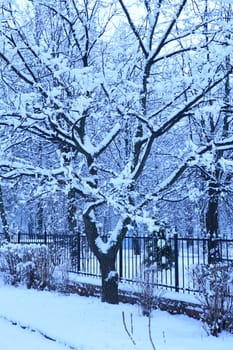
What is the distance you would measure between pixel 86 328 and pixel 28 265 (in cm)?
470

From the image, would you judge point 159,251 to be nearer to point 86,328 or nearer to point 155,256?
point 155,256

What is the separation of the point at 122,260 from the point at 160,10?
226 inches

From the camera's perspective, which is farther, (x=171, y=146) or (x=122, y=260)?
(x=171, y=146)

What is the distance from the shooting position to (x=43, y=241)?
1409 centimetres

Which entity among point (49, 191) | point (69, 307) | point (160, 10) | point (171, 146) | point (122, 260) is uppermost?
point (160, 10)

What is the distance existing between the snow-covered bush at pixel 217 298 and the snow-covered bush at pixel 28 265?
16.9 ft

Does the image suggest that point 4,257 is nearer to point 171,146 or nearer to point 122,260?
point 122,260

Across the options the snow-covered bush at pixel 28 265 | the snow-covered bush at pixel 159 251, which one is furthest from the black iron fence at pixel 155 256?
the snow-covered bush at pixel 28 265

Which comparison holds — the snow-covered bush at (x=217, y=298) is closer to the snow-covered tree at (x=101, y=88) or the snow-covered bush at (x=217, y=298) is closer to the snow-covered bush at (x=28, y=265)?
the snow-covered tree at (x=101, y=88)

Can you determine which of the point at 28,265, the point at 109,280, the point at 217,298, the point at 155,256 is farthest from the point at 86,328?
the point at 28,265

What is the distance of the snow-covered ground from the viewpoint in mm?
6492

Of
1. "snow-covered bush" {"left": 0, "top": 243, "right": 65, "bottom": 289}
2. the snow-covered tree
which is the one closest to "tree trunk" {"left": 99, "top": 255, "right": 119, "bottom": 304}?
the snow-covered tree

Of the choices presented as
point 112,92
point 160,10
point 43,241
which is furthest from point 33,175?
point 43,241

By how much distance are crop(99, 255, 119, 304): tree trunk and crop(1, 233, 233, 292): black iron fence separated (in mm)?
471
